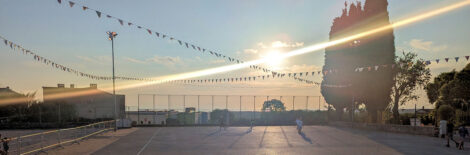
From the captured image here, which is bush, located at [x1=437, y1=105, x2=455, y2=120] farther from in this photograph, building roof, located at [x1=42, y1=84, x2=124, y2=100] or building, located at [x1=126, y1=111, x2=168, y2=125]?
building roof, located at [x1=42, y1=84, x2=124, y2=100]

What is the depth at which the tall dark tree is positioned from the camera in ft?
141

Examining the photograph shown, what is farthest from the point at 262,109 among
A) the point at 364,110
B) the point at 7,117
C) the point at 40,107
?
the point at 7,117

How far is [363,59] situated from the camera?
44594mm

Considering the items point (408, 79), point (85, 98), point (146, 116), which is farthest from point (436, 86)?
point (85, 98)

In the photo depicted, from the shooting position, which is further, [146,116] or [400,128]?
[146,116]

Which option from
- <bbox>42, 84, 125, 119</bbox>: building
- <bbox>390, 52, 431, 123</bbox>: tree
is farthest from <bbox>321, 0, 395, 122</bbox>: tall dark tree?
<bbox>42, 84, 125, 119</bbox>: building

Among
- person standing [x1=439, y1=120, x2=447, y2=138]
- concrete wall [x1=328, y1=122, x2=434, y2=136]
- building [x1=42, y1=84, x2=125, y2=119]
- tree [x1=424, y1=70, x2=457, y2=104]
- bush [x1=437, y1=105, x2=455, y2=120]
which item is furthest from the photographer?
building [x1=42, y1=84, x2=125, y2=119]

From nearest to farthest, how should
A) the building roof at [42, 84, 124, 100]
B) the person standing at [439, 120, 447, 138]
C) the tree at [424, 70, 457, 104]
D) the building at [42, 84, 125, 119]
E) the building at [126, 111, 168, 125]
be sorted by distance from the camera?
the person standing at [439, 120, 447, 138] < the tree at [424, 70, 457, 104] < the building at [126, 111, 168, 125] < the building at [42, 84, 125, 119] < the building roof at [42, 84, 124, 100]

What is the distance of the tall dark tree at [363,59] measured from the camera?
42.9 meters

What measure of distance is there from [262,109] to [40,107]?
28326 millimetres

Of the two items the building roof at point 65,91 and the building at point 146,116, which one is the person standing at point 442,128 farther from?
the building roof at point 65,91

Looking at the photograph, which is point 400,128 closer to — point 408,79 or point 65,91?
point 408,79

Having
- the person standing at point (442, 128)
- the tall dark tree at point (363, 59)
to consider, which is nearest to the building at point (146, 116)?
the tall dark tree at point (363, 59)

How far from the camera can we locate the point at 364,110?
4731 cm
